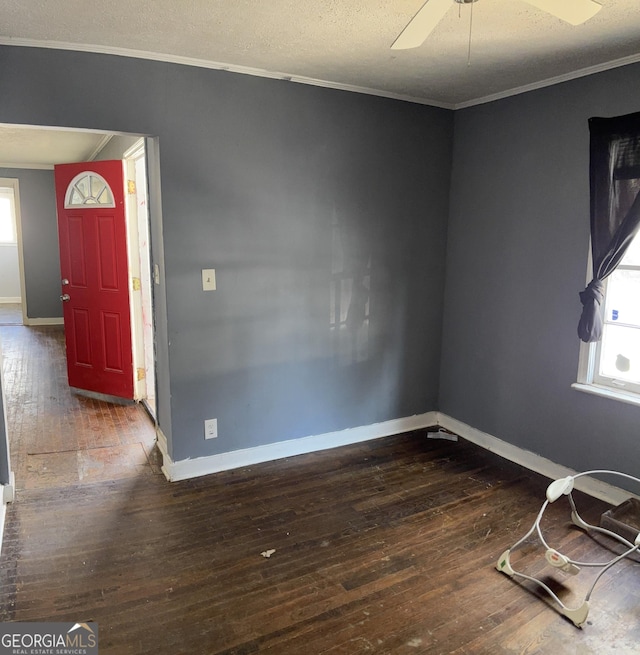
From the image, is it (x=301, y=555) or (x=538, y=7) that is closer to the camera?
(x=538, y=7)

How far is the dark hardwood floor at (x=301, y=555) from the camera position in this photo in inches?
77.4

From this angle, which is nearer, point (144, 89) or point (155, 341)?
point (144, 89)

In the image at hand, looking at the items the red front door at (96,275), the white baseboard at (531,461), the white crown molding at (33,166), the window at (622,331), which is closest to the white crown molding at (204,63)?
the red front door at (96,275)

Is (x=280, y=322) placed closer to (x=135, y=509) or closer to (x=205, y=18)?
(x=135, y=509)

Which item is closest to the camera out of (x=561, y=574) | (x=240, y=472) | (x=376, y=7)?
(x=376, y=7)

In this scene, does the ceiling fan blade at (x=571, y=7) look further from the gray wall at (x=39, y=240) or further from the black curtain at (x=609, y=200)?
the gray wall at (x=39, y=240)

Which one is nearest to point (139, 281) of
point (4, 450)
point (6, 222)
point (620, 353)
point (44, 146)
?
point (4, 450)

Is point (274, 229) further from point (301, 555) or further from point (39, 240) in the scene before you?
point (39, 240)

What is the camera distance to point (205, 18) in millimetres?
2221

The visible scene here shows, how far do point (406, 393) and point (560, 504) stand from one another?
133 cm

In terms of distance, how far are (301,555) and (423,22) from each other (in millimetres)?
2270

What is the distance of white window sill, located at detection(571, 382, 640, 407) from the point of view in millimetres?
2783

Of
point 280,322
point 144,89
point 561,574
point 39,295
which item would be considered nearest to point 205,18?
point 144,89

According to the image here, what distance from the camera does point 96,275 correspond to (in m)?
4.43
